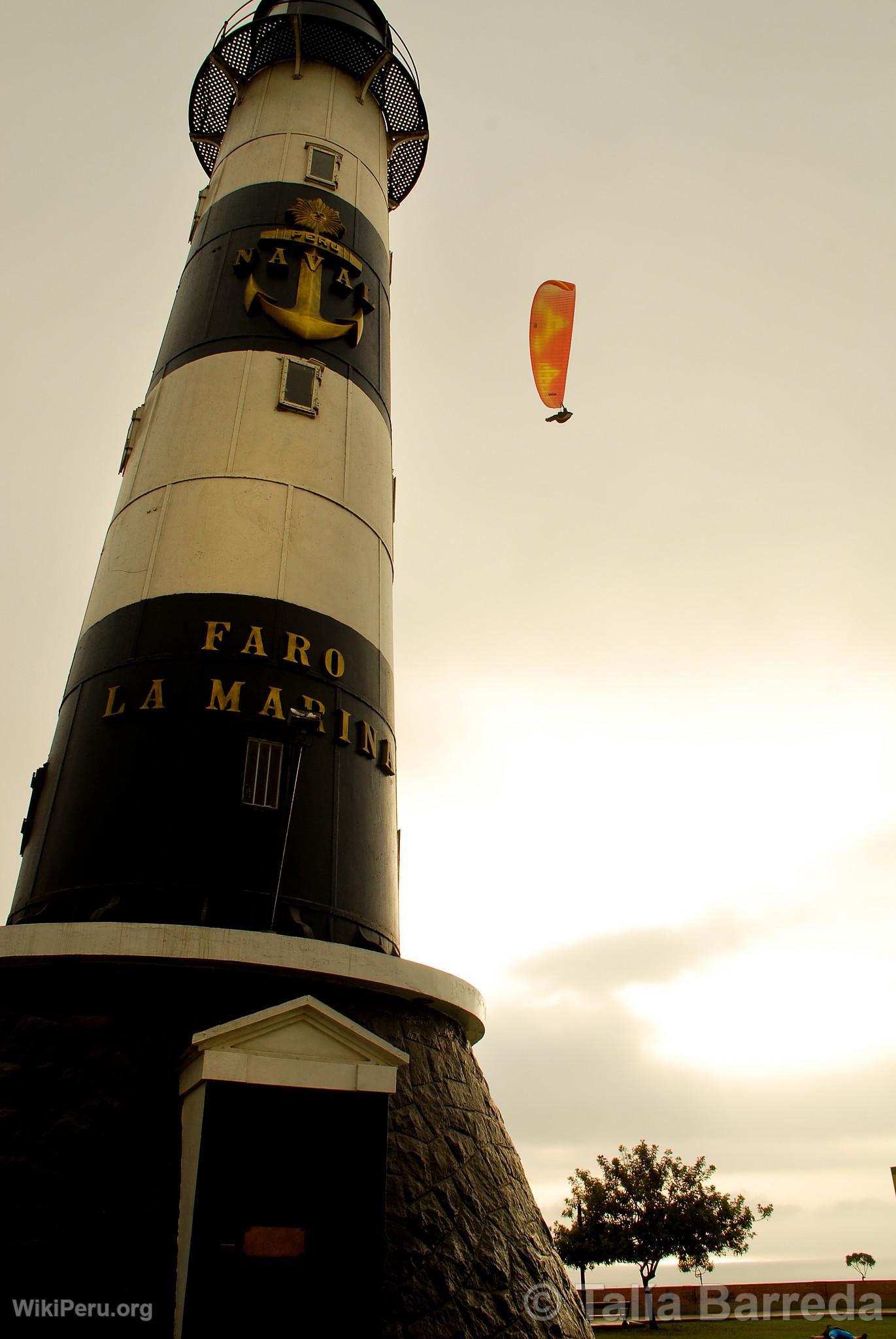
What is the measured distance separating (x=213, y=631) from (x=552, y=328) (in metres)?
14.1

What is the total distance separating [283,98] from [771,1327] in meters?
45.1

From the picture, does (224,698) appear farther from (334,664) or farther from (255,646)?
(334,664)

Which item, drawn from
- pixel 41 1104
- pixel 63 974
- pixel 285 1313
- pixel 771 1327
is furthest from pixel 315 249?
pixel 771 1327

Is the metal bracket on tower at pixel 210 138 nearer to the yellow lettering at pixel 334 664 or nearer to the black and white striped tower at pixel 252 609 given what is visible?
the black and white striped tower at pixel 252 609

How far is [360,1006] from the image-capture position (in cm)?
1091

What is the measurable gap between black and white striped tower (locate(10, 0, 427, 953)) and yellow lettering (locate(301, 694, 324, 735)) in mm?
26

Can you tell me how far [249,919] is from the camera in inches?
445

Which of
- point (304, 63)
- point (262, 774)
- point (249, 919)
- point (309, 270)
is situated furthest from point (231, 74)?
point (249, 919)

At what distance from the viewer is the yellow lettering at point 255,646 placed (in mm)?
13258

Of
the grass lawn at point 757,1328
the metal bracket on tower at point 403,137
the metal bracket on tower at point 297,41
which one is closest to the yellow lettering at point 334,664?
the metal bracket on tower at point 297,41

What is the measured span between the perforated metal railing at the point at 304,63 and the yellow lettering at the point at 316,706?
62.7ft

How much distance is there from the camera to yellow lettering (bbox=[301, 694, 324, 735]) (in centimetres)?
1321

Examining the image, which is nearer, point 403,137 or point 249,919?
point 249,919

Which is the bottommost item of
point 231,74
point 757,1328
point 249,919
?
point 757,1328
